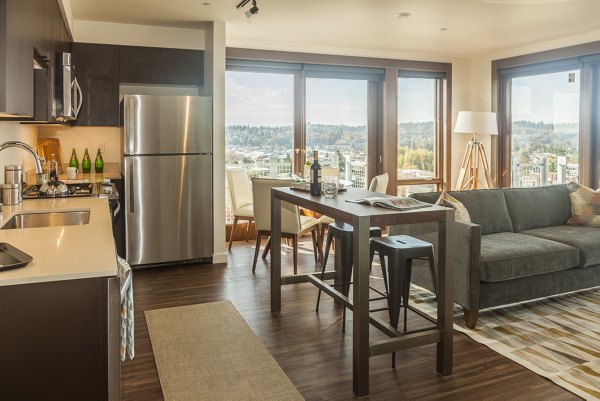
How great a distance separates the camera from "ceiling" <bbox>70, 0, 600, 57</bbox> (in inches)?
179

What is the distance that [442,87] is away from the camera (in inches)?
286

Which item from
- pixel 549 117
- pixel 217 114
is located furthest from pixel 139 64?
pixel 549 117

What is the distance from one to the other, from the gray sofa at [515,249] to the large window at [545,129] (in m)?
1.63

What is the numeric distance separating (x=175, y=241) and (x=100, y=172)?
1.12m

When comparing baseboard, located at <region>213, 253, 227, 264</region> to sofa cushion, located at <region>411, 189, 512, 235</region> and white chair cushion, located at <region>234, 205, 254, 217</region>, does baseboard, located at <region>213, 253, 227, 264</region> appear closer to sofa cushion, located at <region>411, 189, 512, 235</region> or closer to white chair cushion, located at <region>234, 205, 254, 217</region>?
white chair cushion, located at <region>234, 205, 254, 217</region>

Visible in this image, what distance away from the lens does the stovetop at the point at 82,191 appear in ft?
11.1

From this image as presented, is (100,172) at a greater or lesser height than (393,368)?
greater

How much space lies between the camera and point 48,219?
9.14ft

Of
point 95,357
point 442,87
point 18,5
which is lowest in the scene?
point 95,357

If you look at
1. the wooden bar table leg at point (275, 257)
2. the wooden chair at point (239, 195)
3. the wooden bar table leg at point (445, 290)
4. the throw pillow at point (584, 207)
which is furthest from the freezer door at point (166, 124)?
the throw pillow at point (584, 207)

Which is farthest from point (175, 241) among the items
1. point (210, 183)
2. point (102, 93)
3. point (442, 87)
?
point (442, 87)

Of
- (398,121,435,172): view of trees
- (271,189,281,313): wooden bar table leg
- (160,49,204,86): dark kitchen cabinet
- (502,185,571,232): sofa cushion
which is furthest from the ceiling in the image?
(271,189,281,313): wooden bar table leg

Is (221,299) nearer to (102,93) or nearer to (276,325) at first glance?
(276,325)

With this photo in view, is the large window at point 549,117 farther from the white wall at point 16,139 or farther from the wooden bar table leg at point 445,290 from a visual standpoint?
the white wall at point 16,139
